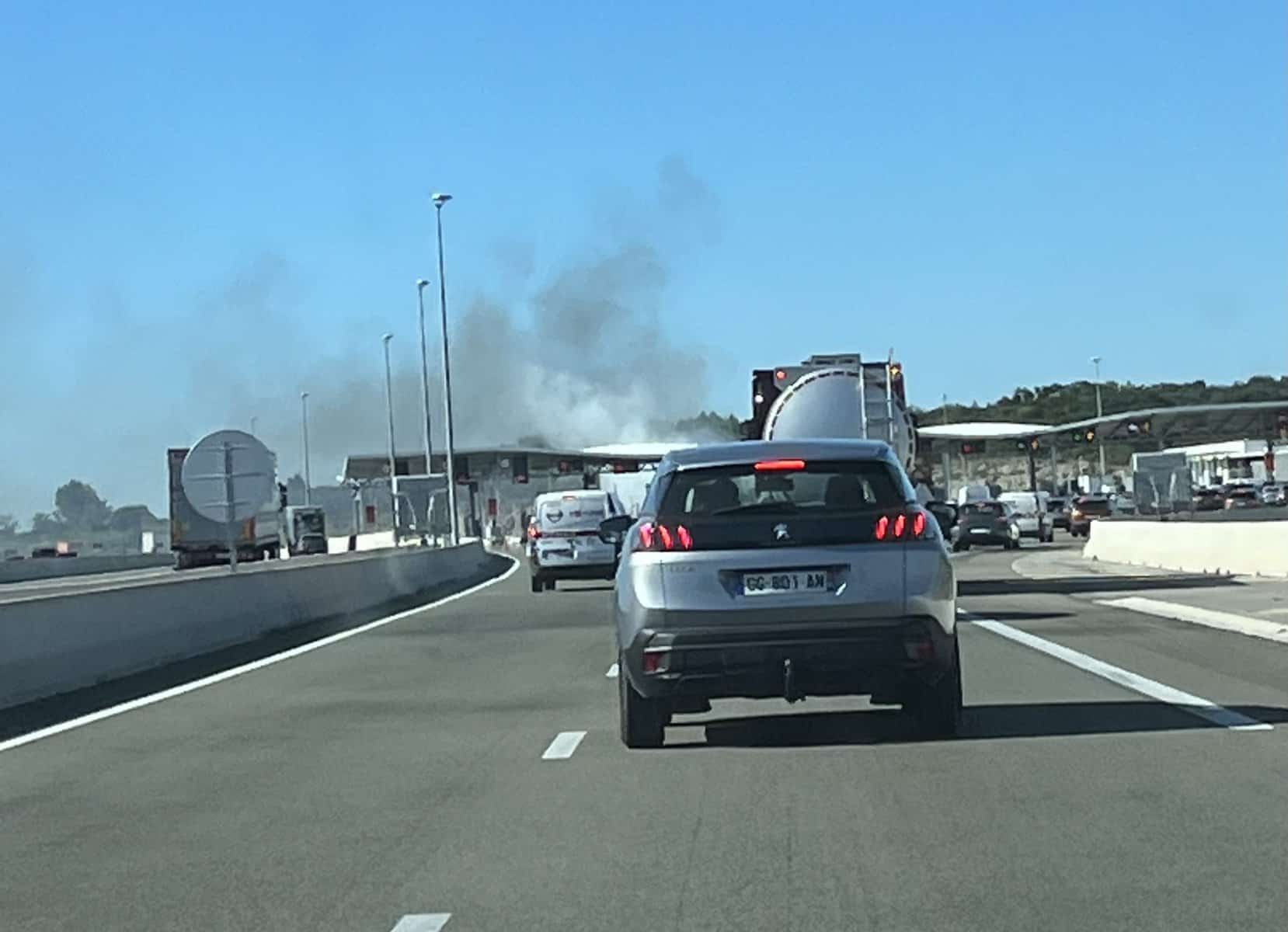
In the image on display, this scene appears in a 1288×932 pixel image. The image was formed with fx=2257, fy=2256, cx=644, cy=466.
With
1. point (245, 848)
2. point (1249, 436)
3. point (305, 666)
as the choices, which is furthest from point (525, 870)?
point (1249, 436)

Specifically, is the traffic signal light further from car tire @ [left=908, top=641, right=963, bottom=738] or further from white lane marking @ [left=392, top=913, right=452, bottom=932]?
white lane marking @ [left=392, top=913, right=452, bottom=932]

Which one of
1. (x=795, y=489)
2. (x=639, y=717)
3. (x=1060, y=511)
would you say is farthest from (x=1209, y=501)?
(x=639, y=717)

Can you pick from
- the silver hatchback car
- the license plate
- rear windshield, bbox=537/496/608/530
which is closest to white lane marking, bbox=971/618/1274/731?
the silver hatchback car

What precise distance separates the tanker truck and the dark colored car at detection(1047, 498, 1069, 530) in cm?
5575

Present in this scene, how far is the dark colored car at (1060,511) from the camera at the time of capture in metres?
91.7

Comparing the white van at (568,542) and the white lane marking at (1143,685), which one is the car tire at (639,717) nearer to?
the white lane marking at (1143,685)

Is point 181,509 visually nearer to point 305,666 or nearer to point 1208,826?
point 305,666

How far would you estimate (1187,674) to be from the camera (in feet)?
57.9

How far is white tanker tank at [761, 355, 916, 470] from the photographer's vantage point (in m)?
35.4

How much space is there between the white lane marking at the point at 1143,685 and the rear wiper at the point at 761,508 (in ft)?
9.94

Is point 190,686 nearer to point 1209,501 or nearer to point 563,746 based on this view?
point 563,746

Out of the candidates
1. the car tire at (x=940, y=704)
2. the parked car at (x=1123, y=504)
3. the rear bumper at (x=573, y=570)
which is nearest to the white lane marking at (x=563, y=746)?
the car tire at (x=940, y=704)

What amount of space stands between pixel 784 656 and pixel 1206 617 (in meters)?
13.5

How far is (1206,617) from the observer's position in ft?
82.2
